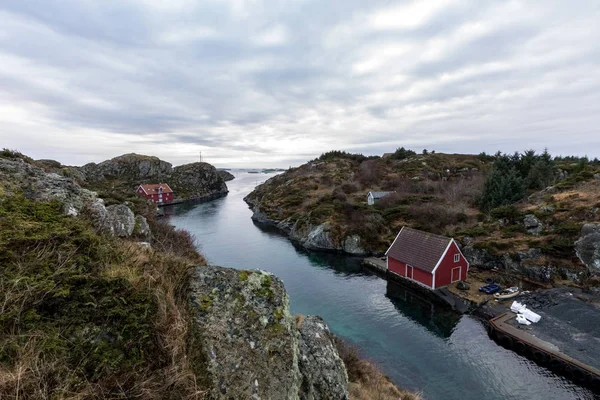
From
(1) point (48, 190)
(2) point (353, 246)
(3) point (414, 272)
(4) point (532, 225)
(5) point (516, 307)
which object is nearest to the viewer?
(1) point (48, 190)

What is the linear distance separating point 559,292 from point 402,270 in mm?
14525

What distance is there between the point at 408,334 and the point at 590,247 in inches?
871

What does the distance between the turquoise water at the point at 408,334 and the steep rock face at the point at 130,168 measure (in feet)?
303

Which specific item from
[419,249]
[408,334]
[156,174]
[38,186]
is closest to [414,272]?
[419,249]

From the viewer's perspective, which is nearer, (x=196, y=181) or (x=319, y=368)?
(x=319, y=368)

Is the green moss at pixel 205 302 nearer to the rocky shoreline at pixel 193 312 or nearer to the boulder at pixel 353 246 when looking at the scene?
the rocky shoreline at pixel 193 312

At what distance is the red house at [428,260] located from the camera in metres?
30.6

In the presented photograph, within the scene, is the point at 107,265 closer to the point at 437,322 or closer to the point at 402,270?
the point at 437,322

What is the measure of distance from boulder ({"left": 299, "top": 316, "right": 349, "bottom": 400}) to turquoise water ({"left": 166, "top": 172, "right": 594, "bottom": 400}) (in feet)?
43.9

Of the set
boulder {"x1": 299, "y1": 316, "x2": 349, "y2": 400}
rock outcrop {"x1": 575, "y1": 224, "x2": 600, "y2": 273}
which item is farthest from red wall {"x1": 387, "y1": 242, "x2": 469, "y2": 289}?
boulder {"x1": 299, "y1": 316, "x2": 349, "y2": 400}

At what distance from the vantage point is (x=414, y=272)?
108 ft

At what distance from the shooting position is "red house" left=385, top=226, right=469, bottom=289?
30.6m

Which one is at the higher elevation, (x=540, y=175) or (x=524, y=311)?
(x=540, y=175)

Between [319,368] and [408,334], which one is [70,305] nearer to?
[319,368]
